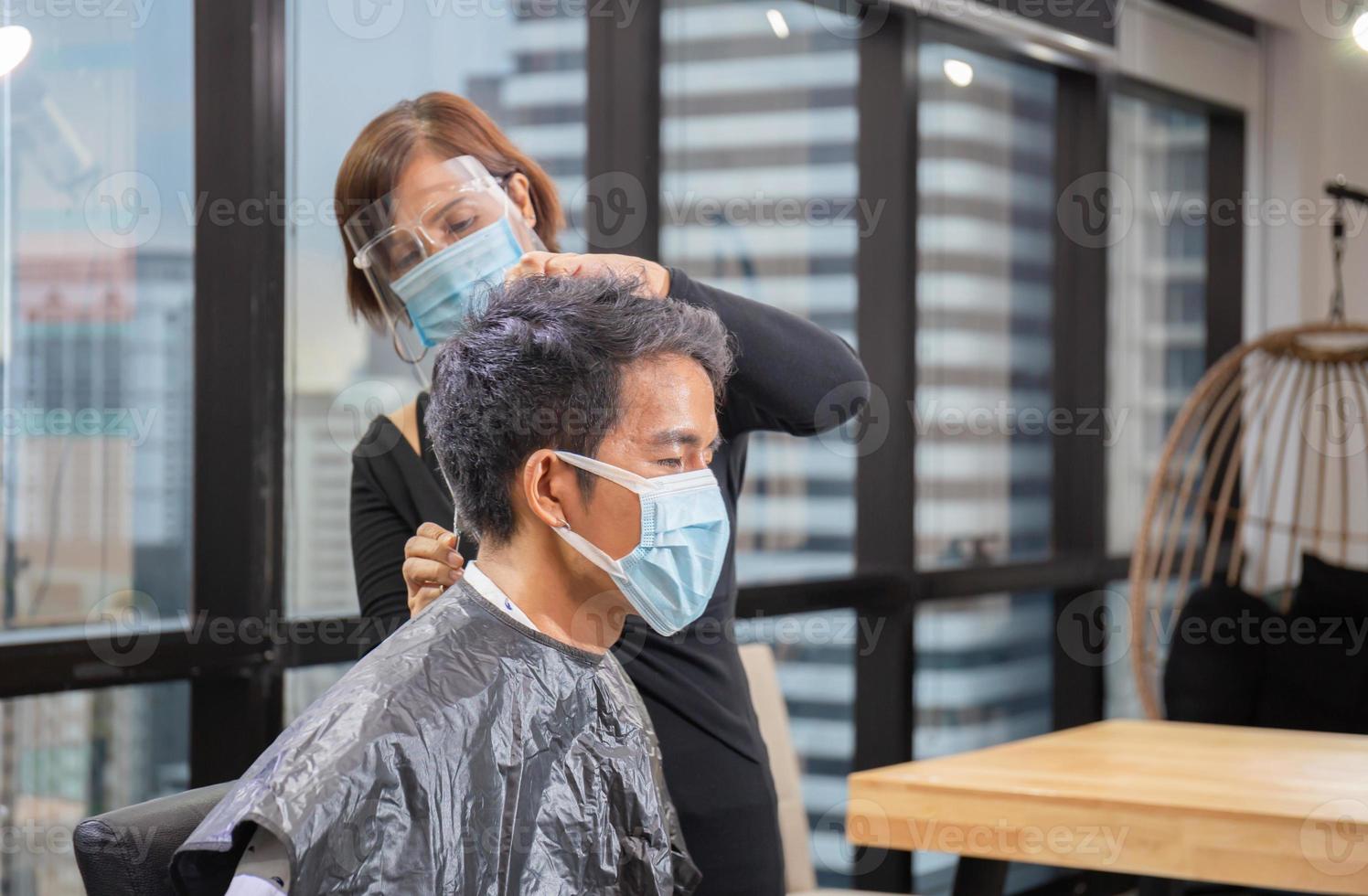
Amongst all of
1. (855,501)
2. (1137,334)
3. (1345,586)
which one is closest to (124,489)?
(855,501)

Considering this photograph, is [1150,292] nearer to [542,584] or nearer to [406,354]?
[406,354]

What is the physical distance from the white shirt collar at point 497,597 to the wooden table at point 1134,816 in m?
1.03

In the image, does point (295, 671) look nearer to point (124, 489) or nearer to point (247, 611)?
point (247, 611)

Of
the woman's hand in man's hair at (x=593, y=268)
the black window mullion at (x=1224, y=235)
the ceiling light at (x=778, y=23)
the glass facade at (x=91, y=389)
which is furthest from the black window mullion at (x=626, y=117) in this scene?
the black window mullion at (x=1224, y=235)

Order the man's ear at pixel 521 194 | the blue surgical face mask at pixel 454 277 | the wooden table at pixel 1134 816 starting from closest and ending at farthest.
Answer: the blue surgical face mask at pixel 454 277, the man's ear at pixel 521 194, the wooden table at pixel 1134 816

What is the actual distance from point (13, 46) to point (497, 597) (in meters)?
1.37

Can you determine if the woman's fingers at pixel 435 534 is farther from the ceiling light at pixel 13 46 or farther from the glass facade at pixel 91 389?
the ceiling light at pixel 13 46

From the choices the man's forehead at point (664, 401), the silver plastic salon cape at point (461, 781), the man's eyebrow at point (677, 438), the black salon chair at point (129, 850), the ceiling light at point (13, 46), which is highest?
the ceiling light at point (13, 46)

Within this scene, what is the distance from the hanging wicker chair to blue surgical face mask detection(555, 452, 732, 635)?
2.72 m

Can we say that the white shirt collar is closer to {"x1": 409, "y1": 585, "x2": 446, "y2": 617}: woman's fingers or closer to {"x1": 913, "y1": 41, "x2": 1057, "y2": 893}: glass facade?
{"x1": 409, "y1": 585, "x2": 446, "y2": 617}: woman's fingers

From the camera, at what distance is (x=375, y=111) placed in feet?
8.50

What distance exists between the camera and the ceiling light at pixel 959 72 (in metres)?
3.86

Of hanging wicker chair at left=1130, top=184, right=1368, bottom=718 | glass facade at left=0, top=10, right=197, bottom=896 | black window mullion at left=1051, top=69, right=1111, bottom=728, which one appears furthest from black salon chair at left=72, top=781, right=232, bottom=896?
black window mullion at left=1051, top=69, right=1111, bottom=728

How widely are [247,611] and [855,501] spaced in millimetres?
1721
